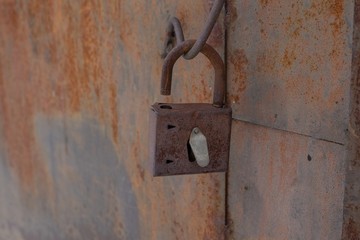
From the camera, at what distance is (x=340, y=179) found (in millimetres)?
938

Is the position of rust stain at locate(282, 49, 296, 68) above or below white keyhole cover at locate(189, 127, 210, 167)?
above

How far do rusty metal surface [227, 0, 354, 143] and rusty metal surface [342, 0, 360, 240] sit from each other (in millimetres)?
40

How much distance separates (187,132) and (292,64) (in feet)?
0.73

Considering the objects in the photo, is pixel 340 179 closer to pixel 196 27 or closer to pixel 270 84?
pixel 270 84

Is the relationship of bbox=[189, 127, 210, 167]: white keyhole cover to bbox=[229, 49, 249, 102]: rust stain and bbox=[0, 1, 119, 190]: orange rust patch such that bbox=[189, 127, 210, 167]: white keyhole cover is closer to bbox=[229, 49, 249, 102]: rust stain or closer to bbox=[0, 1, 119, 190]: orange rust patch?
bbox=[229, 49, 249, 102]: rust stain

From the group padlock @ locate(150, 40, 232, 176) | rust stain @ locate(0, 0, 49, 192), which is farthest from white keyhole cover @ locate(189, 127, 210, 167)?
rust stain @ locate(0, 0, 49, 192)

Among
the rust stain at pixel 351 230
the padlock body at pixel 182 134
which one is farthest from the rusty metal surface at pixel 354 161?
the padlock body at pixel 182 134

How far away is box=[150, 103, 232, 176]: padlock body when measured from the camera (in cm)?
105

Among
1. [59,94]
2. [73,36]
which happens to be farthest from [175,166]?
[59,94]

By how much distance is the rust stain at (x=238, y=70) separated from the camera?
3.69 ft

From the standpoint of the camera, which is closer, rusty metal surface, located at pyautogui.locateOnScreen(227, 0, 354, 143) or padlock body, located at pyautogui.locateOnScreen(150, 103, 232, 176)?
rusty metal surface, located at pyautogui.locateOnScreen(227, 0, 354, 143)

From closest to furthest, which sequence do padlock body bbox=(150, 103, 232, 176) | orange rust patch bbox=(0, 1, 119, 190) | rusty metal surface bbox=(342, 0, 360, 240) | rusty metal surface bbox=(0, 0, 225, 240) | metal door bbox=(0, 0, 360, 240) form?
rusty metal surface bbox=(342, 0, 360, 240), metal door bbox=(0, 0, 360, 240), padlock body bbox=(150, 103, 232, 176), rusty metal surface bbox=(0, 0, 225, 240), orange rust patch bbox=(0, 1, 119, 190)

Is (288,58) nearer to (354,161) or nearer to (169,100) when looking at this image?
(354,161)

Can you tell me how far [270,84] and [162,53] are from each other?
36 cm
